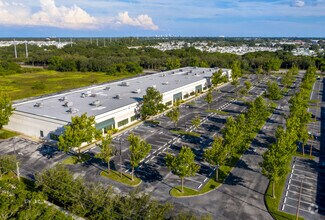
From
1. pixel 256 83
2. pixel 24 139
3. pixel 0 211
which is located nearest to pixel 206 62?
pixel 256 83

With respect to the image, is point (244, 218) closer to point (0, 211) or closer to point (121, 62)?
point (0, 211)

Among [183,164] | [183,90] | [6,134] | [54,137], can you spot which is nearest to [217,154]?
[183,164]

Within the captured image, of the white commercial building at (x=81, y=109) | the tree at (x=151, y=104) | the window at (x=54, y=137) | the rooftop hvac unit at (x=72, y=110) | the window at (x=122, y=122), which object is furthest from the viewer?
the tree at (x=151, y=104)

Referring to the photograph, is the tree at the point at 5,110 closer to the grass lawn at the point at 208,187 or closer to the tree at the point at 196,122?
the tree at the point at 196,122

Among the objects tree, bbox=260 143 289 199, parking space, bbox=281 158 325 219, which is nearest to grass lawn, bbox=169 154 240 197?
tree, bbox=260 143 289 199

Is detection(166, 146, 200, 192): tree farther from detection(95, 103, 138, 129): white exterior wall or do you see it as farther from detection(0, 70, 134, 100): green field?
detection(0, 70, 134, 100): green field

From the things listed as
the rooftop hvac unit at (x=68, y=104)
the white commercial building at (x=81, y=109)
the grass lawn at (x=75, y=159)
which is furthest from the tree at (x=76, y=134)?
the rooftop hvac unit at (x=68, y=104)
